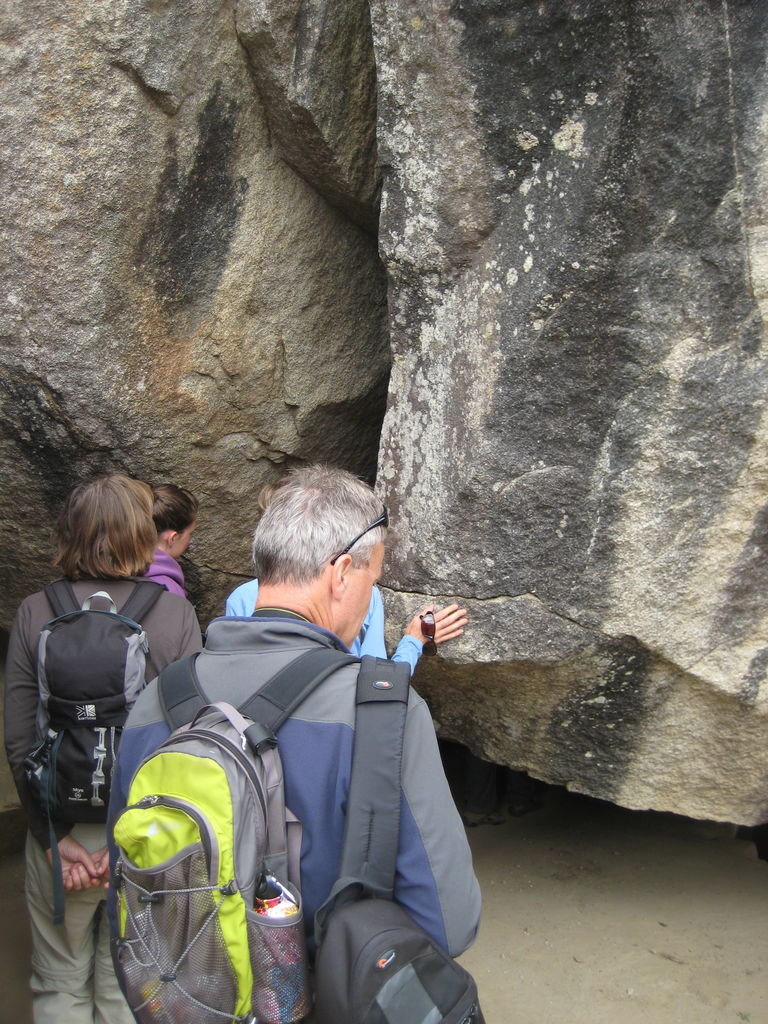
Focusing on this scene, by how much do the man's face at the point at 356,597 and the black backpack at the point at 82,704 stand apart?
663 millimetres

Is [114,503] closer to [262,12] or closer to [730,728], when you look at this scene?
[262,12]

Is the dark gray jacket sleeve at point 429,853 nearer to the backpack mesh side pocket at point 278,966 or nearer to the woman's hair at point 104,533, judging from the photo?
the backpack mesh side pocket at point 278,966

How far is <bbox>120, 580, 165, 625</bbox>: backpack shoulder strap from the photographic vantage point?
212 cm

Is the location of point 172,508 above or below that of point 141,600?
above

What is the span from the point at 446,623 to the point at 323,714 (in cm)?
115

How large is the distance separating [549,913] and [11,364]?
2.40 metres

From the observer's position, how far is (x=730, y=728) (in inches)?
100.0

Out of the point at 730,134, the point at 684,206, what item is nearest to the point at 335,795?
the point at 684,206

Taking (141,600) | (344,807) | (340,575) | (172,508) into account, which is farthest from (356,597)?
(172,508)

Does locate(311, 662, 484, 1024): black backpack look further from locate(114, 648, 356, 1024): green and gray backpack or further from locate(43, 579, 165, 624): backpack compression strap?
locate(43, 579, 165, 624): backpack compression strap

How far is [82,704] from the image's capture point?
1.99 metres

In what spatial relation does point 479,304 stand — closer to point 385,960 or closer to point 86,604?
point 86,604

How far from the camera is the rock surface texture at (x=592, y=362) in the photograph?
213 cm

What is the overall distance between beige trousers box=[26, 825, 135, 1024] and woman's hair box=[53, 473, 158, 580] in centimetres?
71
